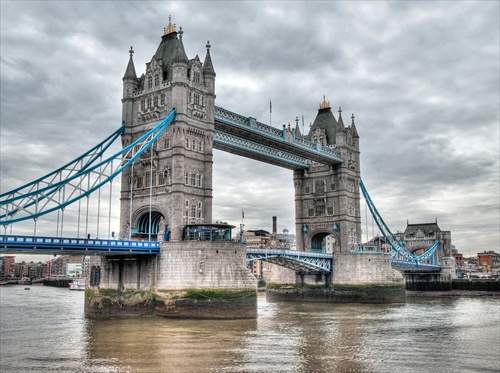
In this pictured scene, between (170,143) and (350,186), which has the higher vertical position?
(350,186)

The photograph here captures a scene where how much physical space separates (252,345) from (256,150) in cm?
3402

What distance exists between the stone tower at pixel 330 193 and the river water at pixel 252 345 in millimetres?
28687

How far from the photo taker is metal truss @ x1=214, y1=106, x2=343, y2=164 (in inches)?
2140

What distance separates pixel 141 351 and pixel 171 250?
630 inches

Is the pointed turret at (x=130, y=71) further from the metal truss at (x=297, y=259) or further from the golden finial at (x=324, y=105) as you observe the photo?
the golden finial at (x=324, y=105)

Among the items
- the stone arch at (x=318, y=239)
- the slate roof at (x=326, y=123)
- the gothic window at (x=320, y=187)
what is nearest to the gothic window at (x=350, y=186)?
the gothic window at (x=320, y=187)

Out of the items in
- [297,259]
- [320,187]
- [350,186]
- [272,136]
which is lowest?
[297,259]

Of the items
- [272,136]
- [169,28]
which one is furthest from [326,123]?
[169,28]

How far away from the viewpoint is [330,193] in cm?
7262

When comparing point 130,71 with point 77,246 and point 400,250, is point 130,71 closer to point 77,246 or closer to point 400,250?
point 77,246

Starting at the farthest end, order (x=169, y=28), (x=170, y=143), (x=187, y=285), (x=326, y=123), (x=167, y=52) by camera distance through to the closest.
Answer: (x=326, y=123), (x=169, y=28), (x=167, y=52), (x=170, y=143), (x=187, y=285)

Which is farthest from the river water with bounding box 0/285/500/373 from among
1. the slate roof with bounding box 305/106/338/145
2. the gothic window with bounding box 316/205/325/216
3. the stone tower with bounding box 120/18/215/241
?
the slate roof with bounding box 305/106/338/145

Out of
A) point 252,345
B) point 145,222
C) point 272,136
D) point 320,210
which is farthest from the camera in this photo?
point 320,210

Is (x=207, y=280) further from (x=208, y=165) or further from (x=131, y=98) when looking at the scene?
(x=131, y=98)
